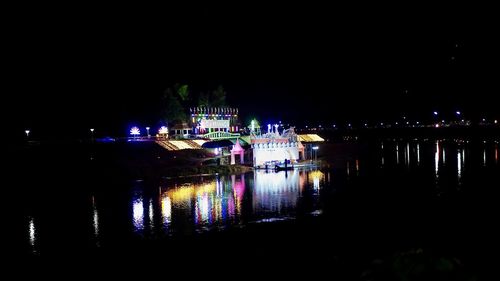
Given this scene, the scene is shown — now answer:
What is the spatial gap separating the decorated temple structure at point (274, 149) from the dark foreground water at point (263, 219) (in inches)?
185

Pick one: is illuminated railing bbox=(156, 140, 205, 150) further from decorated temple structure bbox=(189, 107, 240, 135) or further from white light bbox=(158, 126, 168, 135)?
decorated temple structure bbox=(189, 107, 240, 135)

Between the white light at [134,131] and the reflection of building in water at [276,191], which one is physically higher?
the white light at [134,131]

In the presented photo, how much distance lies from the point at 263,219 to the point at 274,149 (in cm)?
2155

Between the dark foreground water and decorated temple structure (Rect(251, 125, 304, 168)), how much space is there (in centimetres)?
470

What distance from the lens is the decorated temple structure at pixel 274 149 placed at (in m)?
41.5

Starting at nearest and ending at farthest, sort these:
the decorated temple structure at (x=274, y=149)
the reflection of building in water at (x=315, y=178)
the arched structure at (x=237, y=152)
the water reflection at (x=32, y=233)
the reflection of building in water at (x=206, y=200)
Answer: the water reflection at (x=32, y=233) < the reflection of building in water at (x=206, y=200) < the reflection of building in water at (x=315, y=178) < the decorated temple structure at (x=274, y=149) < the arched structure at (x=237, y=152)

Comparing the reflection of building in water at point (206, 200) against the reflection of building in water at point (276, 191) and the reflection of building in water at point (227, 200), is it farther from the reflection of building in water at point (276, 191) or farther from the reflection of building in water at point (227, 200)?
the reflection of building in water at point (276, 191)

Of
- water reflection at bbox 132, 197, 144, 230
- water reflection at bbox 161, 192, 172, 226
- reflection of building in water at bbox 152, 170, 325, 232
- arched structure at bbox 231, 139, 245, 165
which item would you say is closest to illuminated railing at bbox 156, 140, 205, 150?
arched structure at bbox 231, 139, 245, 165

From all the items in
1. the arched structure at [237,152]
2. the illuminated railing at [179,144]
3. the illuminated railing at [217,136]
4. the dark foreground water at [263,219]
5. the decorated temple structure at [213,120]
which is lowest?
the dark foreground water at [263,219]

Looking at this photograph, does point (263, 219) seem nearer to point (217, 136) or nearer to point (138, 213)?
point (138, 213)

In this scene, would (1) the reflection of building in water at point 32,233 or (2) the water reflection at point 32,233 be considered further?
(1) the reflection of building in water at point 32,233

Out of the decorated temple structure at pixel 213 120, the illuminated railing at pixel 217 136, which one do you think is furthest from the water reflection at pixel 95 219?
the decorated temple structure at pixel 213 120

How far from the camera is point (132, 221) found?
21.4 m

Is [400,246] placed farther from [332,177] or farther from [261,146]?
[261,146]
